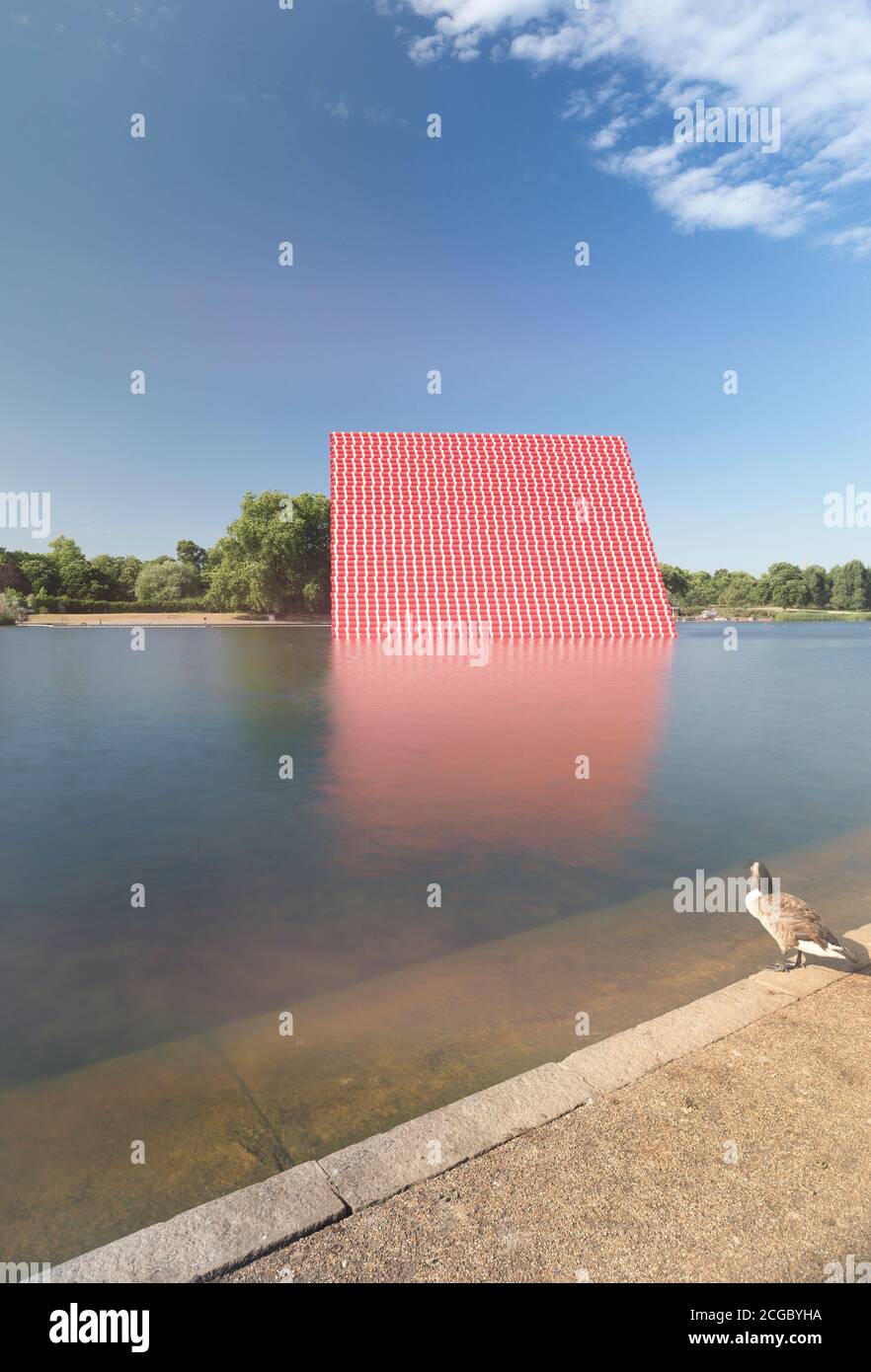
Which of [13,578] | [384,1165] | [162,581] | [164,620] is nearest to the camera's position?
[384,1165]

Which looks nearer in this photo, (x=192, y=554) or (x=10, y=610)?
(x=10, y=610)

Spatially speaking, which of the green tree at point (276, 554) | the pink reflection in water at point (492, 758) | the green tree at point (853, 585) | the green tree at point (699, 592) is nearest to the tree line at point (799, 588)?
the green tree at point (853, 585)

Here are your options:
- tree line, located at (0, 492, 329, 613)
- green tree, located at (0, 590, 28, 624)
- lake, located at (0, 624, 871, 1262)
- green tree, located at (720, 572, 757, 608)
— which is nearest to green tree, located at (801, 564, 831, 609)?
green tree, located at (720, 572, 757, 608)

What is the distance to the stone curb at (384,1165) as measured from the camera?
252 cm

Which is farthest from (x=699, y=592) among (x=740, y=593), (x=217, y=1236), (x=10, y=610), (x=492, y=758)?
(x=217, y=1236)

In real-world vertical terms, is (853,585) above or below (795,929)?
above

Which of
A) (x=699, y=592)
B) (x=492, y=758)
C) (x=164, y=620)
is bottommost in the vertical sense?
(x=492, y=758)

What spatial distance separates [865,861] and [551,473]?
152ft

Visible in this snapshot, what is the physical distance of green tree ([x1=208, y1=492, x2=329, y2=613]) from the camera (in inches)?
2692

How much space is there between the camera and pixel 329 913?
6.08 m

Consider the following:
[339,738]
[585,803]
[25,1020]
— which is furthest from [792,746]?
[25,1020]

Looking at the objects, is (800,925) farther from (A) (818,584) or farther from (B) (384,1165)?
(A) (818,584)

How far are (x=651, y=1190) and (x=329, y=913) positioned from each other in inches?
145
